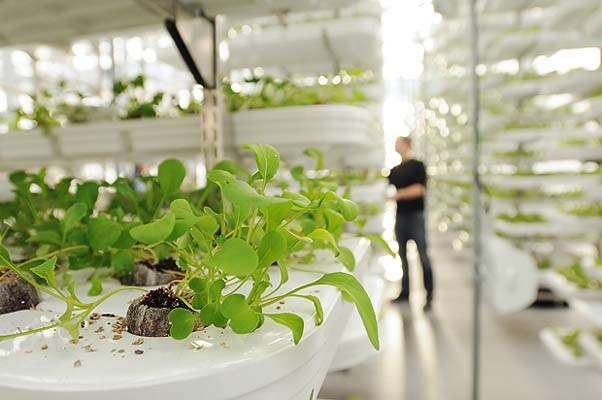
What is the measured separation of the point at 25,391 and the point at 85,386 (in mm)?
38

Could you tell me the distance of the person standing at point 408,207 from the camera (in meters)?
3.42

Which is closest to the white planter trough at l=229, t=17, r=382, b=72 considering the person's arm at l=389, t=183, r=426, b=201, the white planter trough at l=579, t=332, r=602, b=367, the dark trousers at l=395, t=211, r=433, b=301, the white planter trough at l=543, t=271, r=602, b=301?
the white planter trough at l=543, t=271, r=602, b=301

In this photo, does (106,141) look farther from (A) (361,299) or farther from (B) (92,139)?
(A) (361,299)

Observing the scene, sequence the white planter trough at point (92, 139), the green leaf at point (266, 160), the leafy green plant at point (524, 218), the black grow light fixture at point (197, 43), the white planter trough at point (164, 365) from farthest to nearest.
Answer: the leafy green plant at point (524, 218) → the white planter trough at point (92, 139) → the black grow light fixture at point (197, 43) → the green leaf at point (266, 160) → the white planter trough at point (164, 365)

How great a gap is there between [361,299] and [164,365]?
144 mm

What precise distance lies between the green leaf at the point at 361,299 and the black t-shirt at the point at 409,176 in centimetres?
314

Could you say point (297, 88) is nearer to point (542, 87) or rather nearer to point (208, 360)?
point (208, 360)

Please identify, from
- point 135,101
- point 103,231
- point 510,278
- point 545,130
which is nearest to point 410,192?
point 545,130

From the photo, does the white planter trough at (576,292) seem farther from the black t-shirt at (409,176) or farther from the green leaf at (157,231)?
the green leaf at (157,231)

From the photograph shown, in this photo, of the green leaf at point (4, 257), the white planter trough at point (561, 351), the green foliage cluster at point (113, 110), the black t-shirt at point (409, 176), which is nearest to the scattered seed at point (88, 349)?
the green leaf at point (4, 257)

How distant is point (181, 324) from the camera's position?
336 millimetres

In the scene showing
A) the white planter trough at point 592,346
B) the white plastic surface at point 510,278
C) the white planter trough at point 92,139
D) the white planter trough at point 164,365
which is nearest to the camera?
the white planter trough at point 164,365

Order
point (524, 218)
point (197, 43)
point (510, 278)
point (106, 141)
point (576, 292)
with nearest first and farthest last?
point (197, 43) < point (106, 141) < point (510, 278) < point (576, 292) < point (524, 218)

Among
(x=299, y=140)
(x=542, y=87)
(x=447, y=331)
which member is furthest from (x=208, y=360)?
(x=542, y=87)
